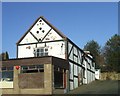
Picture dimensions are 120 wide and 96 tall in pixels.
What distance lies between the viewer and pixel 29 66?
2962 cm

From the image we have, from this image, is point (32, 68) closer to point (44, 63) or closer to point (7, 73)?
point (44, 63)

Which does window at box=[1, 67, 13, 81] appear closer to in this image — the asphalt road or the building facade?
the building facade

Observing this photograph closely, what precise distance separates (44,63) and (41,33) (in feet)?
18.3

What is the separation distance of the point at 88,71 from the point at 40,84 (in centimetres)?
1449

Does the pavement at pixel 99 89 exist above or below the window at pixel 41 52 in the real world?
below

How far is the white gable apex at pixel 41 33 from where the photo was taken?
32906mm

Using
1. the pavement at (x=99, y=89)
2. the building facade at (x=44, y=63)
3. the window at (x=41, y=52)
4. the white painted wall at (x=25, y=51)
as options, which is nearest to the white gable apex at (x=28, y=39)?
the building facade at (x=44, y=63)

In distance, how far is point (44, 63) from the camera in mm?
28703

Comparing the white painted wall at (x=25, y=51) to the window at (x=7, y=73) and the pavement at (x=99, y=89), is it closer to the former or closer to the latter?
the window at (x=7, y=73)

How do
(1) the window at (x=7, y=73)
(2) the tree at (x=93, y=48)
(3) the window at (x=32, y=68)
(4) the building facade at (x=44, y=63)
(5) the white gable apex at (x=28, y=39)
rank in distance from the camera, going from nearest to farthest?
(4) the building facade at (x=44, y=63) → (3) the window at (x=32, y=68) → (1) the window at (x=7, y=73) → (5) the white gable apex at (x=28, y=39) → (2) the tree at (x=93, y=48)

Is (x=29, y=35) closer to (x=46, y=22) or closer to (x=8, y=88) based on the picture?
(x=46, y=22)

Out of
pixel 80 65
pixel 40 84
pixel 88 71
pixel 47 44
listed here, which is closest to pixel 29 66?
pixel 40 84

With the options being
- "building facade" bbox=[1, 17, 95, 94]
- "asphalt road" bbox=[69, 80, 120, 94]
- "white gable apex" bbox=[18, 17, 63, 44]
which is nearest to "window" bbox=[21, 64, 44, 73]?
"building facade" bbox=[1, 17, 95, 94]

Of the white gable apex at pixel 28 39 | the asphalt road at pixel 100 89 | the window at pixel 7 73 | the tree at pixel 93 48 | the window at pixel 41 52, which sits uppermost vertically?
the tree at pixel 93 48
